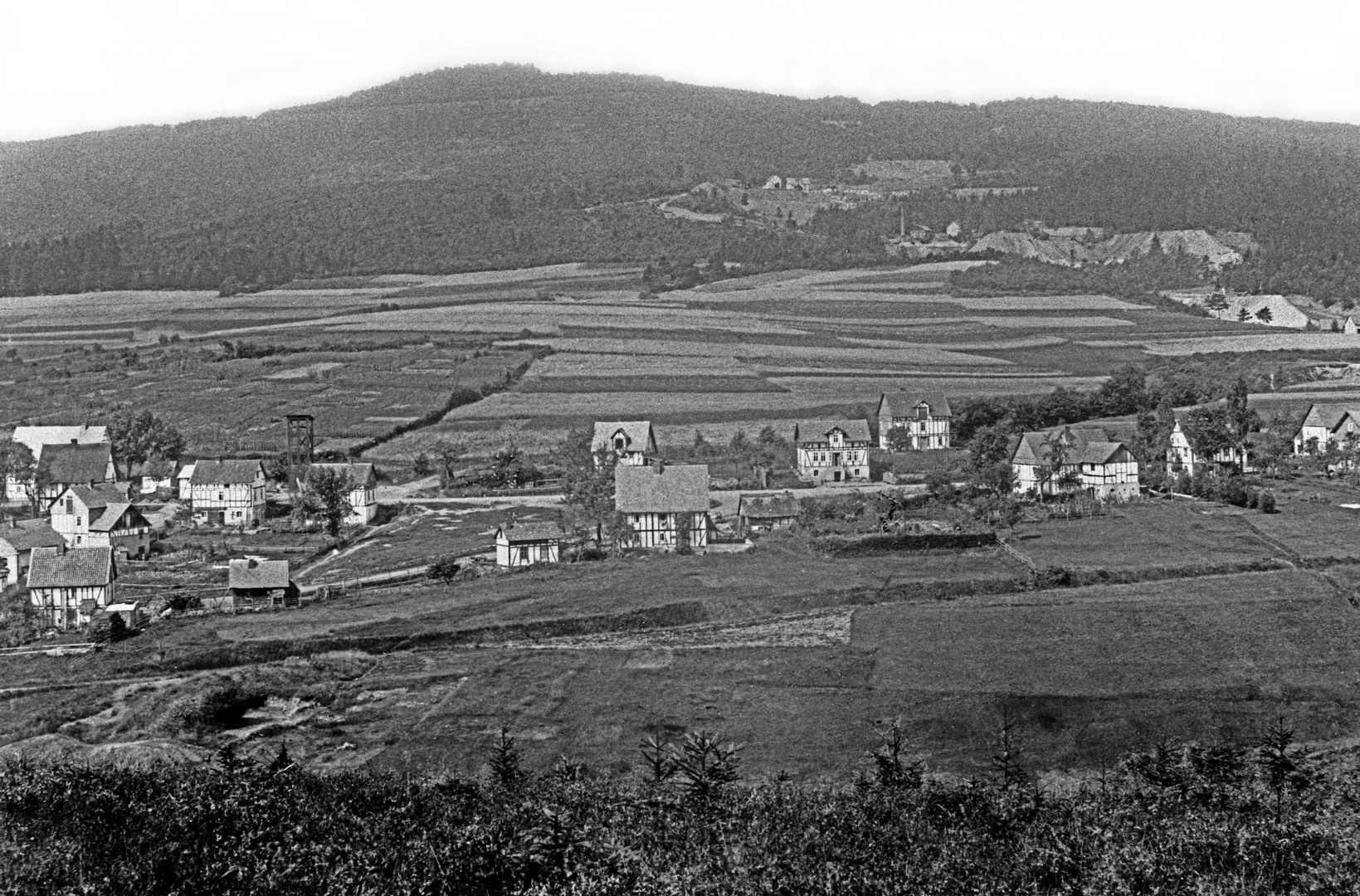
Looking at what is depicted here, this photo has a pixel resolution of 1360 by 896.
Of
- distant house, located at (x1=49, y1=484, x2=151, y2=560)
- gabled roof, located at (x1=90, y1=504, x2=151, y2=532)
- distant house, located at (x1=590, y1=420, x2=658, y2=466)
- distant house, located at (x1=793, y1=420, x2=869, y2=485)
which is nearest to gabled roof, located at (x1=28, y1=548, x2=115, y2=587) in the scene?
distant house, located at (x1=49, y1=484, x2=151, y2=560)

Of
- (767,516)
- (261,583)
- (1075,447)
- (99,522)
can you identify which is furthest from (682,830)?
(1075,447)

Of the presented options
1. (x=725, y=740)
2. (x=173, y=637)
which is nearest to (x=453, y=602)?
(x=173, y=637)

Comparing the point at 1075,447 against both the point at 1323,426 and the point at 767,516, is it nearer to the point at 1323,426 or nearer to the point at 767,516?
the point at 767,516

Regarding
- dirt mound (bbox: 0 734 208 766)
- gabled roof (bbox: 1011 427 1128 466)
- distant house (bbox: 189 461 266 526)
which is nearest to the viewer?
A: dirt mound (bbox: 0 734 208 766)

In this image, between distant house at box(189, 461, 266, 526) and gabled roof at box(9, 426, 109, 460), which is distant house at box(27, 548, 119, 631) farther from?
gabled roof at box(9, 426, 109, 460)

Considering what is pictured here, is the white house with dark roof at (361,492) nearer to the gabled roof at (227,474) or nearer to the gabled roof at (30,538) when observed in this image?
the gabled roof at (227,474)

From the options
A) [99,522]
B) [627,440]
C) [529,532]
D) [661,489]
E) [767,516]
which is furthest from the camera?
[627,440]
